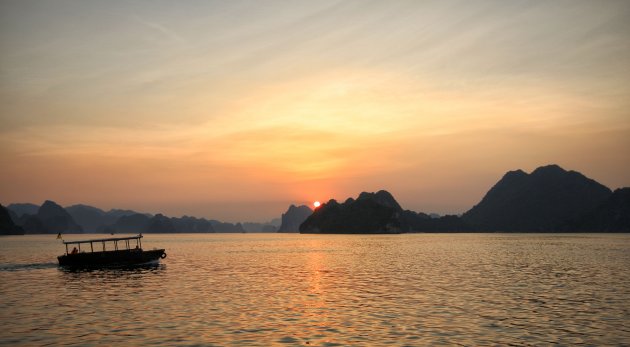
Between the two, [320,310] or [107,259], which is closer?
[320,310]

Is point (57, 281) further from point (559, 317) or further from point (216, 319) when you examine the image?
point (559, 317)

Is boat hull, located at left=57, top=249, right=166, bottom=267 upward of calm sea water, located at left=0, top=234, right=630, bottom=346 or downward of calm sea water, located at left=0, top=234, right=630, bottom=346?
upward

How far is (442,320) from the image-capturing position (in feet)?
105

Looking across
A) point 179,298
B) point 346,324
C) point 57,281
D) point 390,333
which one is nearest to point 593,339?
point 390,333

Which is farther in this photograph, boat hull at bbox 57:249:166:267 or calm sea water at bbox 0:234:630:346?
boat hull at bbox 57:249:166:267

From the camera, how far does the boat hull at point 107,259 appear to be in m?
80.9

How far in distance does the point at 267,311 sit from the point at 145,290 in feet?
66.4

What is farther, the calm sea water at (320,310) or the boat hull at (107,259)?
the boat hull at (107,259)

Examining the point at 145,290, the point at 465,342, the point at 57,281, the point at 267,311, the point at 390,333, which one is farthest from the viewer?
the point at 57,281

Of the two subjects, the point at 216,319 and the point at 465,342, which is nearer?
the point at 465,342

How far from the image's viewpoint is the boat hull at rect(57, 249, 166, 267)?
80.9 meters

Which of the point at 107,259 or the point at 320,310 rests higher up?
the point at 107,259

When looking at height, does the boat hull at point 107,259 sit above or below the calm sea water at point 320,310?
above

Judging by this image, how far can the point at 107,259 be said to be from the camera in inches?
3246
